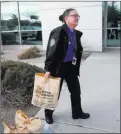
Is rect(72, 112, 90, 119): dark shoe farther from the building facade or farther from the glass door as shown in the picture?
the glass door

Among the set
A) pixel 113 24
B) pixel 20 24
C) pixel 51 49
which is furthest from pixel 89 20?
pixel 51 49

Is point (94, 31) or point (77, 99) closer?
point (77, 99)

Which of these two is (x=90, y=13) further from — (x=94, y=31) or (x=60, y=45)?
(x=60, y=45)

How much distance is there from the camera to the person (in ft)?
12.1

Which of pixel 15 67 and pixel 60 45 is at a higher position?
pixel 60 45

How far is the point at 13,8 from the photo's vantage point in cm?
1466

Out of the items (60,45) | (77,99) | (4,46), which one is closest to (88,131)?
(77,99)

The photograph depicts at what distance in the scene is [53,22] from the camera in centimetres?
1291

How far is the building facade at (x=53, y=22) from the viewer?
39.9ft

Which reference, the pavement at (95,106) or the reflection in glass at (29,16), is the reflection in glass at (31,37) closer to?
the reflection in glass at (29,16)

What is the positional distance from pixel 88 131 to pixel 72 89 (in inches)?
25.2

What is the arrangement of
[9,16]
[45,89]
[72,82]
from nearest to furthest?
1. [45,89]
2. [72,82]
3. [9,16]

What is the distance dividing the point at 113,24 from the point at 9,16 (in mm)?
5382

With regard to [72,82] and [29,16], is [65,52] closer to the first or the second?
[72,82]
